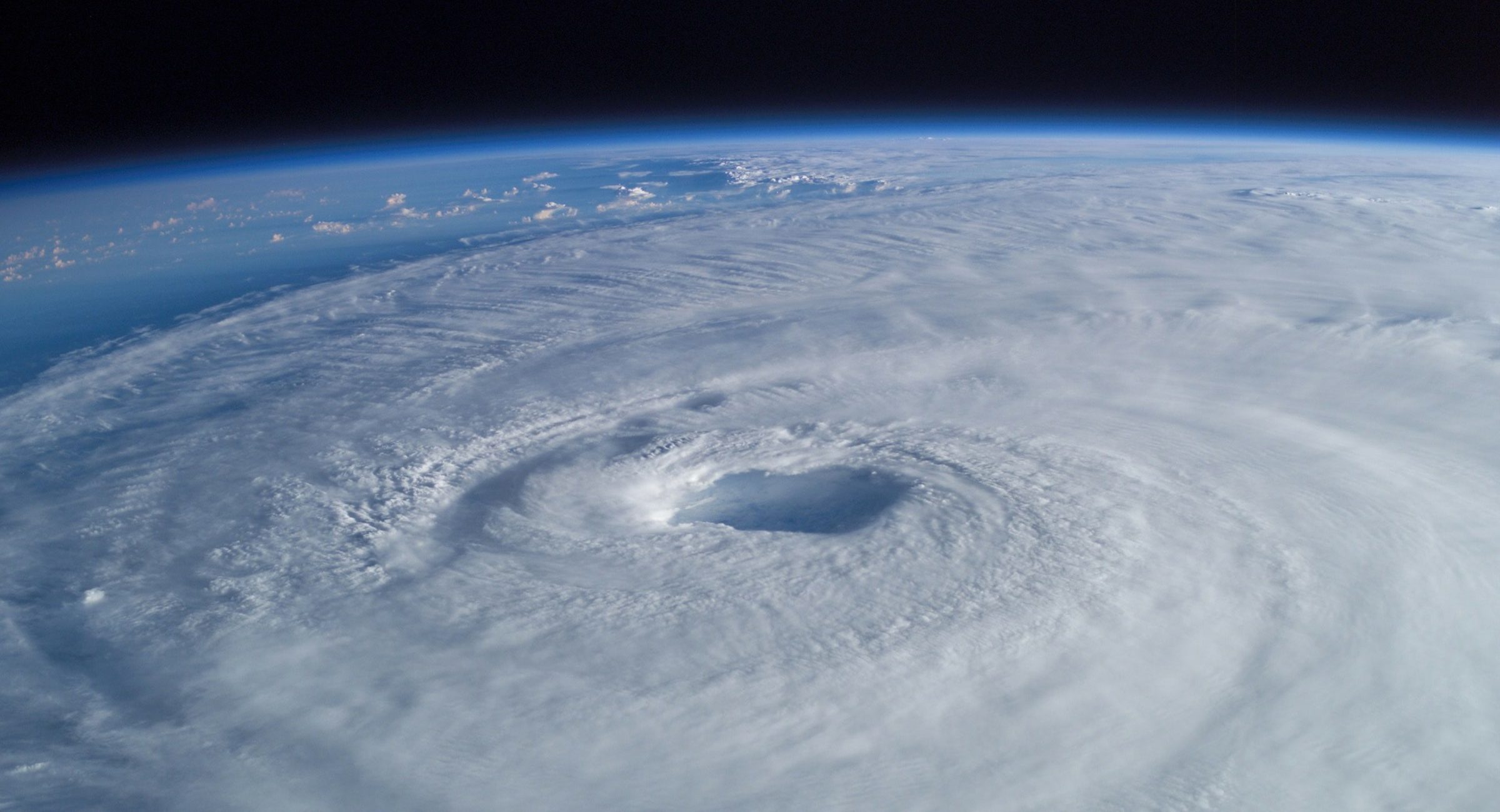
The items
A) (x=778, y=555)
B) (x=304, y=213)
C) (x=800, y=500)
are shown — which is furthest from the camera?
(x=304, y=213)

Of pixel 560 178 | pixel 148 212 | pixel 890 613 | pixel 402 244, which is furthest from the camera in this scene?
pixel 560 178

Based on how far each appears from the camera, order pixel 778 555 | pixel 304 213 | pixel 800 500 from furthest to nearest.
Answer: pixel 304 213 < pixel 800 500 < pixel 778 555

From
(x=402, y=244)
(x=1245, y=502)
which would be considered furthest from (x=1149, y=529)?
(x=402, y=244)

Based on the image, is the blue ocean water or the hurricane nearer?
the hurricane

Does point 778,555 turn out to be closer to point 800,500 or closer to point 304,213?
point 800,500

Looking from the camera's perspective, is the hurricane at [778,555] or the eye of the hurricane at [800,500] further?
the eye of the hurricane at [800,500]

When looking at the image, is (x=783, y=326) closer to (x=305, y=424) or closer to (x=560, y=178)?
(x=305, y=424)

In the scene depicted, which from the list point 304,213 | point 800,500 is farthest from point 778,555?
point 304,213

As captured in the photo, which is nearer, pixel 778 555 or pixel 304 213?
pixel 778 555
